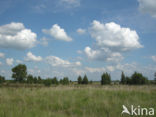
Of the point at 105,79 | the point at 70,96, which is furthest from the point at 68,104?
the point at 105,79

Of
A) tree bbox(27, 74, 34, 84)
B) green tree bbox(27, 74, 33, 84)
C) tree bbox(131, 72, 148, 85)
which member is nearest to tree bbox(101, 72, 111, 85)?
tree bbox(131, 72, 148, 85)

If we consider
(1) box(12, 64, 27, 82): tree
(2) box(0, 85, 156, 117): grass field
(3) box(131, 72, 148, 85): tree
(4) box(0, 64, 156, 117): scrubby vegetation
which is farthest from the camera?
(1) box(12, 64, 27, 82): tree

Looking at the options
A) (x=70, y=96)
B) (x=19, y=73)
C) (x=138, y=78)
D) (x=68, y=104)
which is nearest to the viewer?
(x=68, y=104)

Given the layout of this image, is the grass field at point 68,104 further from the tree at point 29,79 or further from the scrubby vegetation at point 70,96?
the tree at point 29,79

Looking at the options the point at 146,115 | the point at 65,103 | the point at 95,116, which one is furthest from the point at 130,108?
the point at 65,103

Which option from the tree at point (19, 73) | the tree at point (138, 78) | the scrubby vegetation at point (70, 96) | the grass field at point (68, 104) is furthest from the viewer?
the tree at point (19, 73)

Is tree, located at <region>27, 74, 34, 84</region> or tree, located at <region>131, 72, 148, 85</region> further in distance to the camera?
tree, located at <region>27, 74, 34, 84</region>

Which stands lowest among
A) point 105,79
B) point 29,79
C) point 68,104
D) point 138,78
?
point 29,79

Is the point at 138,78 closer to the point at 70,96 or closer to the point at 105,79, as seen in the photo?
the point at 105,79

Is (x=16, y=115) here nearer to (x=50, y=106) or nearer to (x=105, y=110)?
(x=50, y=106)

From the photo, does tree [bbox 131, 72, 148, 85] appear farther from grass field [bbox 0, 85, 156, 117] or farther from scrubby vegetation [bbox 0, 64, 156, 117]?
grass field [bbox 0, 85, 156, 117]

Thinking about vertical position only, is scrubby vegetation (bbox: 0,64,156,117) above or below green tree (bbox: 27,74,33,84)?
above

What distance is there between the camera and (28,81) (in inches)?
2224

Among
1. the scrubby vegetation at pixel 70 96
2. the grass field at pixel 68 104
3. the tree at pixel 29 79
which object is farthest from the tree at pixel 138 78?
the tree at pixel 29 79
